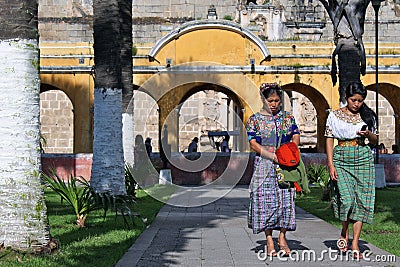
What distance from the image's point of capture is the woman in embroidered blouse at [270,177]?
7.62m

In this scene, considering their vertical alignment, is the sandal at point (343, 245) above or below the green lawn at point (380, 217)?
above

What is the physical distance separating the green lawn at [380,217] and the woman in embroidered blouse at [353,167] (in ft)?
2.15

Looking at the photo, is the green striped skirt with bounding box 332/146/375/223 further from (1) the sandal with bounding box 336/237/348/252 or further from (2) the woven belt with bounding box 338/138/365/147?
(1) the sandal with bounding box 336/237/348/252

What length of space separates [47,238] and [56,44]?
19118 millimetres

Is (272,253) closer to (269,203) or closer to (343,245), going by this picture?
(269,203)

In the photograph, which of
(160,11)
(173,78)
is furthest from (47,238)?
(160,11)

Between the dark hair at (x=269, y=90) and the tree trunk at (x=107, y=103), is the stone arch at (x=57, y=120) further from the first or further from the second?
the dark hair at (x=269, y=90)

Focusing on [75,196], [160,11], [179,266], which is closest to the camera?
[179,266]

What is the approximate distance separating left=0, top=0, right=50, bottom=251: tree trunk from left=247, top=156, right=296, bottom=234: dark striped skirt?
6.95 feet

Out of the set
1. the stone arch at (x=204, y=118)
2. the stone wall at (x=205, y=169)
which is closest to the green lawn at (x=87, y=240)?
the stone wall at (x=205, y=169)

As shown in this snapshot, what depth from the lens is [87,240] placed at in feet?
29.0

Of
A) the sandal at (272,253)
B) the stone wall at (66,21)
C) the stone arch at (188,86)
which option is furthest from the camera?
the stone wall at (66,21)

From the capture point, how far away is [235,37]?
25.1 metres

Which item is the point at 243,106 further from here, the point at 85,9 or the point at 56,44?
the point at 85,9
